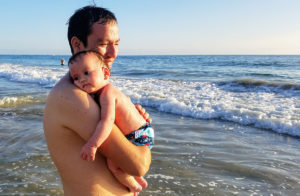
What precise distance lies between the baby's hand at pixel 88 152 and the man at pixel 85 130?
Result: 6 centimetres

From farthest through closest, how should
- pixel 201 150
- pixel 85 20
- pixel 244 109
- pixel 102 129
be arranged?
pixel 244 109 → pixel 201 150 → pixel 85 20 → pixel 102 129

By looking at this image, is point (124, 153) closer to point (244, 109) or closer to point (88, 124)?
point (88, 124)

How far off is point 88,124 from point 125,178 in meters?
0.46

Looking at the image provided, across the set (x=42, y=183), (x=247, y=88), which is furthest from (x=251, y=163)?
(x=247, y=88)

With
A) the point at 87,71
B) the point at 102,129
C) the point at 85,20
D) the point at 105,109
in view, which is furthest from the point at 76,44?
the point at 102,129

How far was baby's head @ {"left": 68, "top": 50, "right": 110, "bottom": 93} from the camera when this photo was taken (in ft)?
5.45

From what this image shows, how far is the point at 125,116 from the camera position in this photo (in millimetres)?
1752

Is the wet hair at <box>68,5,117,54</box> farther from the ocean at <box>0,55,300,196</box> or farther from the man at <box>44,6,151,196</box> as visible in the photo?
the ocean at <box>0,55,300,196</box>

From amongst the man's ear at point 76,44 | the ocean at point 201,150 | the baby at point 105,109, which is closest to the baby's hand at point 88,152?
the baby at point 105,109

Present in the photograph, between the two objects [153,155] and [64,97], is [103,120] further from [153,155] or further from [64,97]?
[153,155]

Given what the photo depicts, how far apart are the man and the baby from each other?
0.15 feet

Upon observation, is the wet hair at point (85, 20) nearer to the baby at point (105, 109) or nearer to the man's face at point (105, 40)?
the man's face at point (105, 40)

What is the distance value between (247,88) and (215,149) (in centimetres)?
920

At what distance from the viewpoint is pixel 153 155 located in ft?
16.1
